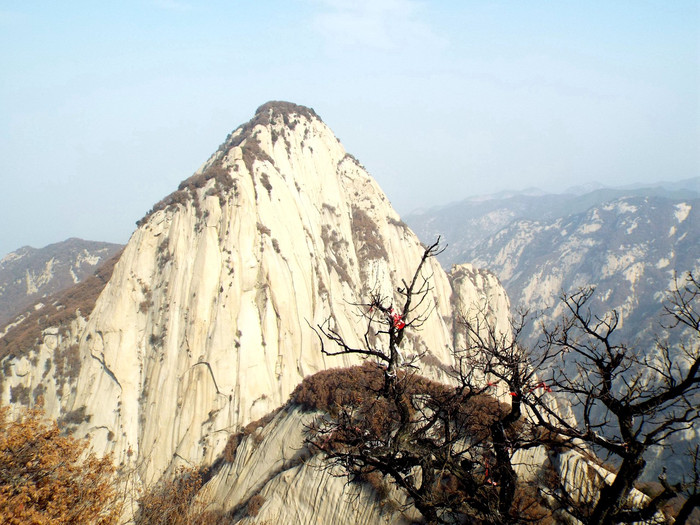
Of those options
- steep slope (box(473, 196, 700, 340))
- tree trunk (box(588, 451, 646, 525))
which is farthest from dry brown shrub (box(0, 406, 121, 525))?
steep slope (box(473, 196, 700, 340))

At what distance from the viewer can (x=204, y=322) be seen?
98.2 ft

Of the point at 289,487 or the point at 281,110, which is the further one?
the point at 281,110

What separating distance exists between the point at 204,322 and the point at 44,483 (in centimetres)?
2085

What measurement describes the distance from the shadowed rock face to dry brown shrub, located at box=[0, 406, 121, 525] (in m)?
15.7

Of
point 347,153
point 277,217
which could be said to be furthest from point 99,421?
point 347,153

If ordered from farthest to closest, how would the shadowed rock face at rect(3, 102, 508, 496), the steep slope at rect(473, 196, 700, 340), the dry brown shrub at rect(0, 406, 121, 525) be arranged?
1. the steep slope at rect(473, 196, 700, 340)
2. the shadowed rock face at rect(3, 102, 508, 496)
3. the dry brown shrub at rect(0, 406, 121, 525)

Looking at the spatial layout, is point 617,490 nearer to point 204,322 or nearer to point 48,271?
point 204,322

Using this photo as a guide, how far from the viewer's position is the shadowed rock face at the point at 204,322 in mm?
27516

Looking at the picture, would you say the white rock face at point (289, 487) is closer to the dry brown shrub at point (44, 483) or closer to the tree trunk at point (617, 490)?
the dry brown shrub at point (44, 483)

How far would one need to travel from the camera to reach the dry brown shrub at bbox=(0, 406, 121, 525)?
8.34m

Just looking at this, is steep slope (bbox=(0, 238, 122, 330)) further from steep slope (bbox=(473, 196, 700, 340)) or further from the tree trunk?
steep slope (bbox=(473, 196, 700, 340))

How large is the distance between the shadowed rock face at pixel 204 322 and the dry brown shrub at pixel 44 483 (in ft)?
51.5

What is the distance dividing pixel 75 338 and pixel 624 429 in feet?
121

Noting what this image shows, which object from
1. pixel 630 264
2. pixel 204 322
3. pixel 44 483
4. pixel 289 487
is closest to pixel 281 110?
pixel 204 322
